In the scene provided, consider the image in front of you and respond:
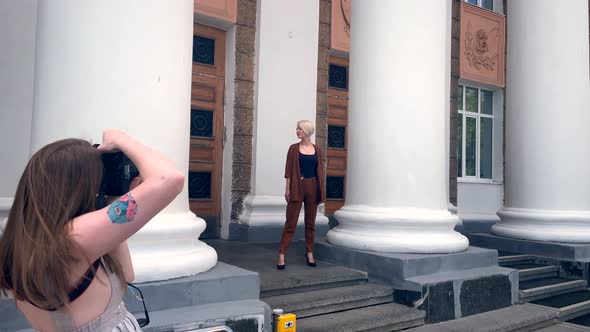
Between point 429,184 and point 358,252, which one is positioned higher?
point 429,184

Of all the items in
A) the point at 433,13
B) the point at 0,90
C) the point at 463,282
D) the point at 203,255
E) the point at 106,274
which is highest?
the point at 433,13

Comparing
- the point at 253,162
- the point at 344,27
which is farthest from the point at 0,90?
the point at 344,27

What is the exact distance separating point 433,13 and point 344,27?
3.44m

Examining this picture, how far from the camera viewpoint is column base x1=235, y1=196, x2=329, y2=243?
7.37 meters

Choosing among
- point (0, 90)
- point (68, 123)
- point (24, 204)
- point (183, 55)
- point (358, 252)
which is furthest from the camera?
point (358, 252)

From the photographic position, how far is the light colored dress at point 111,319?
4.70 feet

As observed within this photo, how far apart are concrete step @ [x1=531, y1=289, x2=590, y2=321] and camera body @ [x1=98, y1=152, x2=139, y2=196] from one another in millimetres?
5370

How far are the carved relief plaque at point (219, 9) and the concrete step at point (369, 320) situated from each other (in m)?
4.76

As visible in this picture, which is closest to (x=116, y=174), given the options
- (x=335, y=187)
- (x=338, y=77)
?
(x=335, y=187)

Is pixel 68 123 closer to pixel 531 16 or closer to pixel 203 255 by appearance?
pixel 203 255

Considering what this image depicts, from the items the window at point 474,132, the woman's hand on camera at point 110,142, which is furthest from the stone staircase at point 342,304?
the window at point 474,132

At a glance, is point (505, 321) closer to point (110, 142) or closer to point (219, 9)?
point (110, 142)

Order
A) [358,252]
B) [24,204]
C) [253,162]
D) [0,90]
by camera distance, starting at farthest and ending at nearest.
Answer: [253,162] < [358,252] < [0,90] < [24,204]

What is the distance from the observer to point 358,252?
5340 mm
